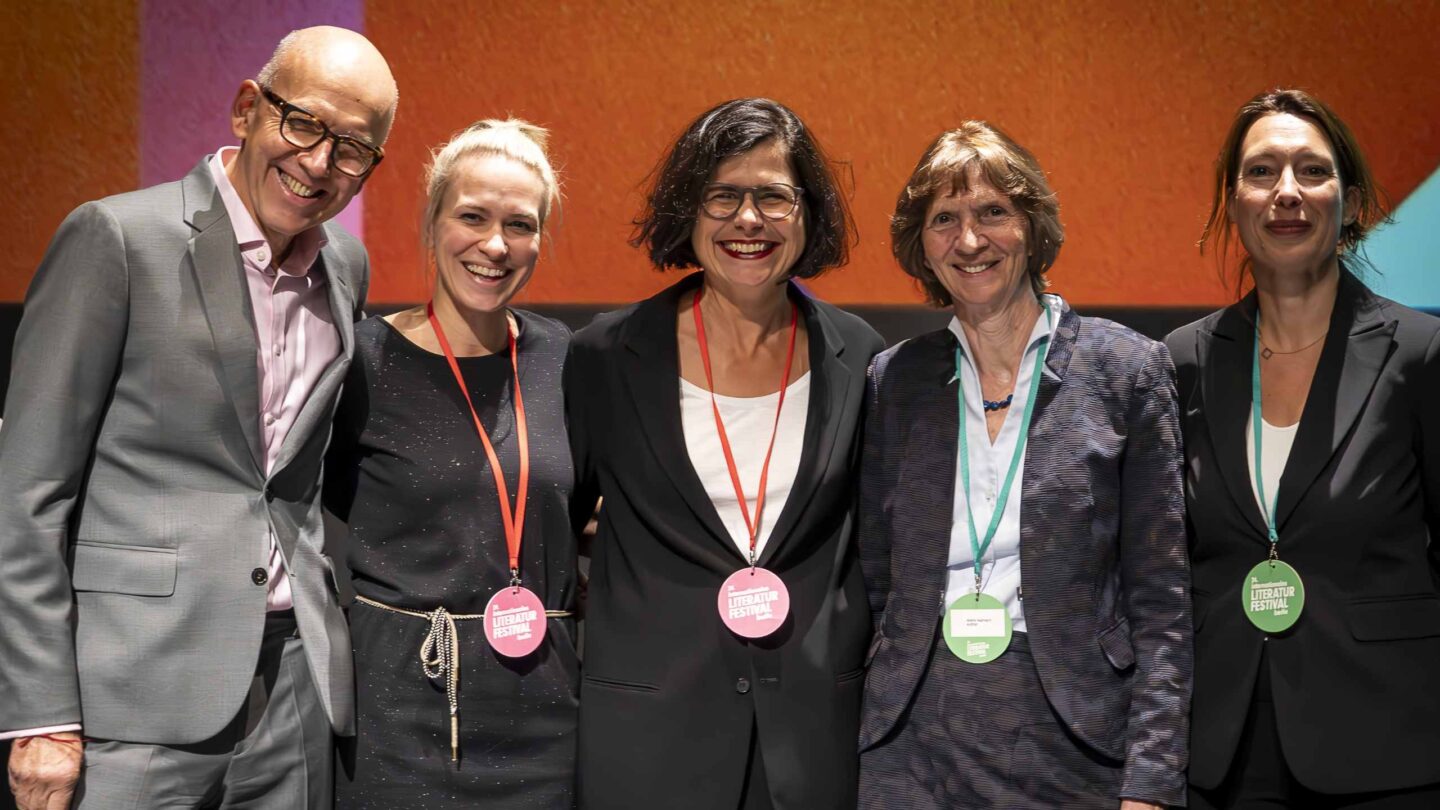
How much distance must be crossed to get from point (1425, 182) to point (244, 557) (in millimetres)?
3417

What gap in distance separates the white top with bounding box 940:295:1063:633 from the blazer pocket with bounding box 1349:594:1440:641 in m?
0.61

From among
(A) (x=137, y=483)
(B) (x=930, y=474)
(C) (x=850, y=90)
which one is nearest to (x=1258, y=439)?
(B) (x=930, y=474)

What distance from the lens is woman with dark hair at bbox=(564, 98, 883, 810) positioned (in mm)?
2148

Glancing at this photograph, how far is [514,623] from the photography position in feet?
7.22

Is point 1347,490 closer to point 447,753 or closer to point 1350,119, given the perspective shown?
point 447,753

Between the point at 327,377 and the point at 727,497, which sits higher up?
the point at 327,377

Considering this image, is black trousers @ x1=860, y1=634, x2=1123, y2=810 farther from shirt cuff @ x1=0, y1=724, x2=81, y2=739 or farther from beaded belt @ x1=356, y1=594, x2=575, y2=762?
shirt cuff @ x1=0, y1=724, x2=81, y2=739

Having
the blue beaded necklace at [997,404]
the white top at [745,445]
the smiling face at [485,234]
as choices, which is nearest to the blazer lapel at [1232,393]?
the blue beaded necklace at [997,404]

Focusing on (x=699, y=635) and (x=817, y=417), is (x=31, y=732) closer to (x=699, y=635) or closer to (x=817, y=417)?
(x=699, y=635)

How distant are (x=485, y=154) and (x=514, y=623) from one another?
0.93m

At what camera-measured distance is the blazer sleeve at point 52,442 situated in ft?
5.92

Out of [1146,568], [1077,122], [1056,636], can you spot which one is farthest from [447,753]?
[1077,122]

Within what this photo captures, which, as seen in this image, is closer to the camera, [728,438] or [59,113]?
[728,438]

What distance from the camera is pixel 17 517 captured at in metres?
1.81
